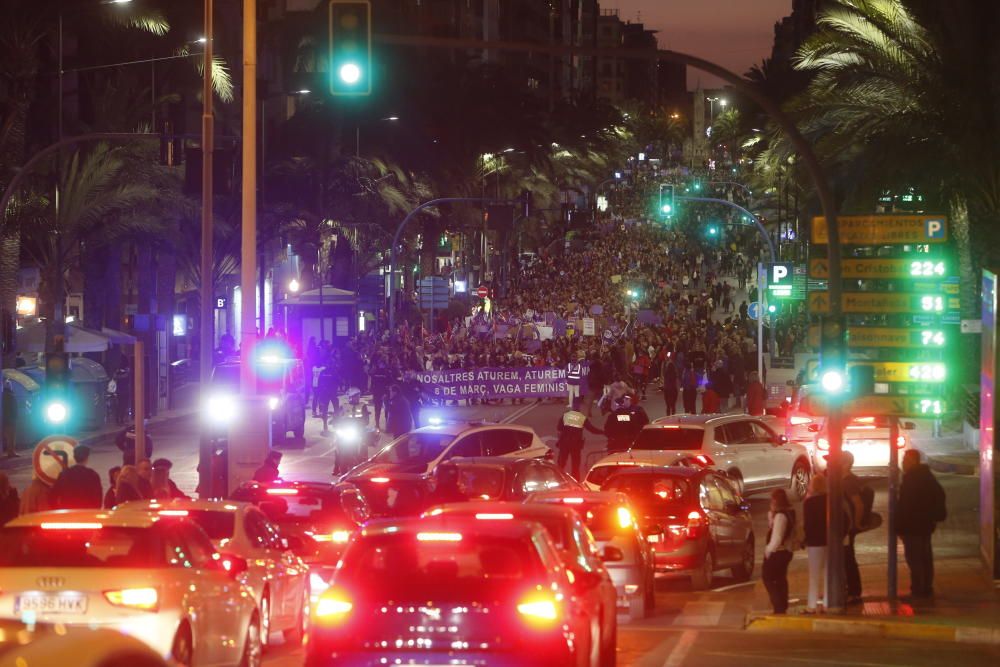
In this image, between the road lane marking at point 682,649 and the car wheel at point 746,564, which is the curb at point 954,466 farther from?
the road lane marking at point 682,649

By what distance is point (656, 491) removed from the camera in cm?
1970

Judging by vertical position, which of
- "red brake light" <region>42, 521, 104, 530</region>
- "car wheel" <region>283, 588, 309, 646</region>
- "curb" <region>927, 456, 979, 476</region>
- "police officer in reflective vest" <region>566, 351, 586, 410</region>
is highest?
"police officer in reflective vest" <region>566, 351, 586, 410</region>

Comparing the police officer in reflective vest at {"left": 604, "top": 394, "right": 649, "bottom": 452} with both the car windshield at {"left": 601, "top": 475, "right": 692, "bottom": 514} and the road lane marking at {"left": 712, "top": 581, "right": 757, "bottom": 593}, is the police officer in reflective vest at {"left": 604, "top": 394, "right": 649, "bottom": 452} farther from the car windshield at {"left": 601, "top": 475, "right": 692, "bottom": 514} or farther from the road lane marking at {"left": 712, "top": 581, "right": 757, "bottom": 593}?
the car windshield at {"left": 601, "top": 475, "right": 692, "bottom": 514}

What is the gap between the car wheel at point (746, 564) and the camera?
20984 mm

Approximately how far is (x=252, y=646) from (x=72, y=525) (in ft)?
6.67

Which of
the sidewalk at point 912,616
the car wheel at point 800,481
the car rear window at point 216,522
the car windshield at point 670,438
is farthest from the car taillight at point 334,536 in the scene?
the car wheel at point 800,481

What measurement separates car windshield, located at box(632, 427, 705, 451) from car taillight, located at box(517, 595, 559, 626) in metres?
17.6

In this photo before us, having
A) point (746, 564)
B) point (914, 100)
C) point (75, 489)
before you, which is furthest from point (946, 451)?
point (75, 489)

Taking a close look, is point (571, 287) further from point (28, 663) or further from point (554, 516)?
point (28, 663)

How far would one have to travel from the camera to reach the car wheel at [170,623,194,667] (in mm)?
10656

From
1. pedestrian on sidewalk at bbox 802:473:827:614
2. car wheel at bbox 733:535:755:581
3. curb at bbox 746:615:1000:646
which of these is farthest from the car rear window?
car wheel at bbox 733:535:755:581

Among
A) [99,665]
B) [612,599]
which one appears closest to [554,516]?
[612,599]

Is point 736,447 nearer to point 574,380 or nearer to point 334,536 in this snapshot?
point 334,536

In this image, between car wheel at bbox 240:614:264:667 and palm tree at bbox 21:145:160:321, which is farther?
palm tree at bbox 21:145:160:321
